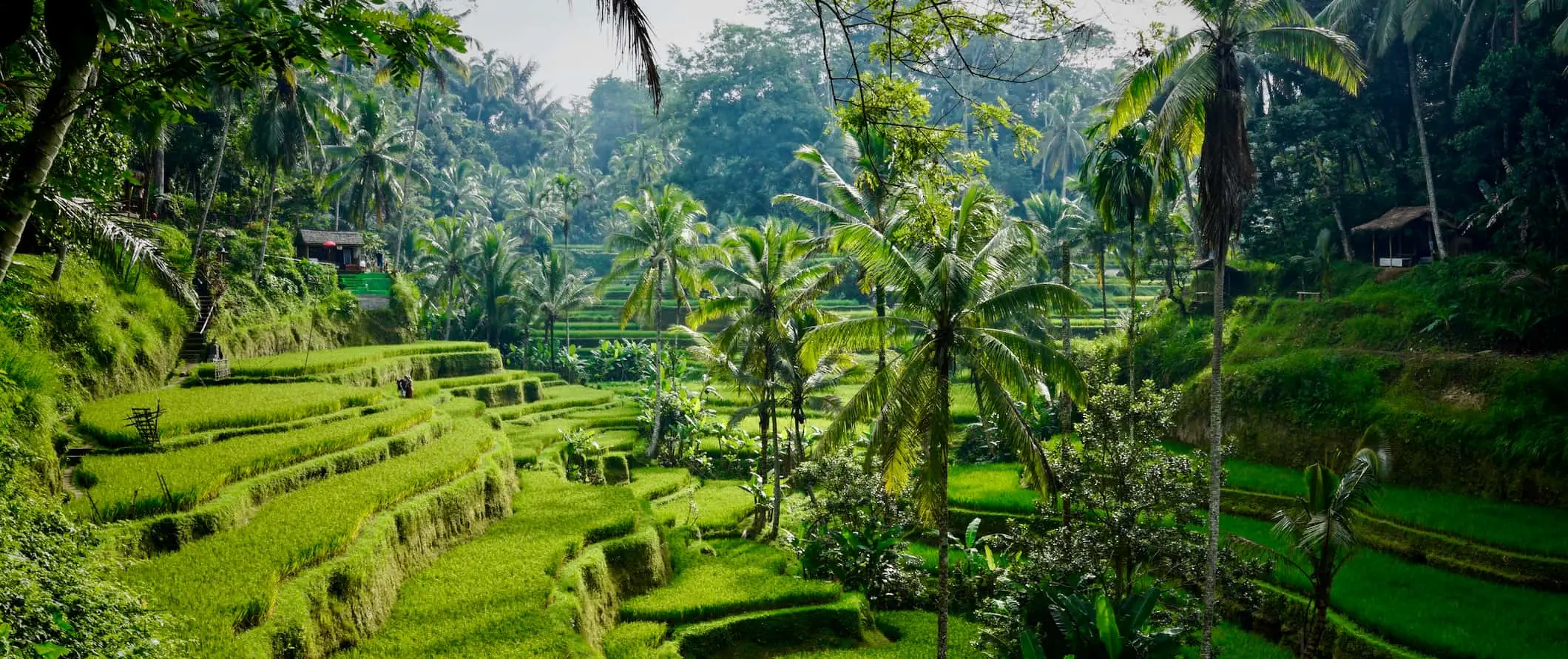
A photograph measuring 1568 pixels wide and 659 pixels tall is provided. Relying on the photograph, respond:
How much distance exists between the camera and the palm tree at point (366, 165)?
34.9m

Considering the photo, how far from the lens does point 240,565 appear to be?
30.8ft

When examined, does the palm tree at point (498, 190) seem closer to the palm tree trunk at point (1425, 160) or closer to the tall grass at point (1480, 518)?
the palm tree trunk at point (1425, 160)

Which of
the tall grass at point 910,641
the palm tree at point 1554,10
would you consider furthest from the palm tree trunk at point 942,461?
the palm tree at point 1554,10

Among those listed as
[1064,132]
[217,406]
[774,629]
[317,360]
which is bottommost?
[774,629]

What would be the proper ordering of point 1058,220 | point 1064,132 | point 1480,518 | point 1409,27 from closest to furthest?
1. point 1480,518
2. point 1409,27
3. point 1058,220
4. point 1064,132

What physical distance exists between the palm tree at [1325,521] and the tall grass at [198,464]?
14708 millimetres

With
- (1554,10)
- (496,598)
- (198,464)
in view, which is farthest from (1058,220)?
(198,464)

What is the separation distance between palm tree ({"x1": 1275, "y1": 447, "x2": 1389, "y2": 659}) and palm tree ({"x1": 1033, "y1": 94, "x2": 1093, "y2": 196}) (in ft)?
154

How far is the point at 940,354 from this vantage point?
1199 cm

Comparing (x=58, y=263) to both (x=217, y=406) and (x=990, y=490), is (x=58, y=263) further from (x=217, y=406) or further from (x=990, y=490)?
(x=990, y=490)

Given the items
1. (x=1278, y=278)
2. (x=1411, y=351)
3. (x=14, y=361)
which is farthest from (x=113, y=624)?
(x=1278, y=278)

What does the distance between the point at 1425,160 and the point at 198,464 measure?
30.2 m

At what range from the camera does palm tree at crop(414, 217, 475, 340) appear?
40.2 meters

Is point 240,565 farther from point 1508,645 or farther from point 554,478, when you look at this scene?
point 1508,645
